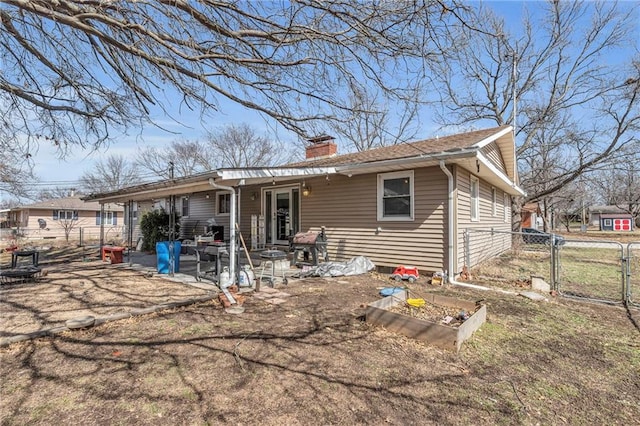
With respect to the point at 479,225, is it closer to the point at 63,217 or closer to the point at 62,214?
the point at 63,217

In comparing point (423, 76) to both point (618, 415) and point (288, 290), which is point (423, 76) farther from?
point (288, 290)

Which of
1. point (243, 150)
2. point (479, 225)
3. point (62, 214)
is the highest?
point (243, 150)

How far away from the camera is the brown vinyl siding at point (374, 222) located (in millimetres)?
7250

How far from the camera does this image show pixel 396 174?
7863mm

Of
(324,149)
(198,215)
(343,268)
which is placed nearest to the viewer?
(343,268)

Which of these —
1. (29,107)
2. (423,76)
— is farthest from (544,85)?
(29,107)

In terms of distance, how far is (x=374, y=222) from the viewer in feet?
27.0

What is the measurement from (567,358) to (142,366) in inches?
168

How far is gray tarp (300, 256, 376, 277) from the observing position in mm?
7566

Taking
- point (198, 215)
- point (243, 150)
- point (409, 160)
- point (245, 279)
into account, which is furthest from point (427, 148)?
point (243, 150)

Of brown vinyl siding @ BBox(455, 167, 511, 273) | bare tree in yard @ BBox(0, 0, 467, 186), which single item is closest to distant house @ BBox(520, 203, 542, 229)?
brown vinyl siding @ BBox(455, 167, 511, 273)

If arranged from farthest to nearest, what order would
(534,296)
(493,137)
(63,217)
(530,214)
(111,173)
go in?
(111,173) → (530,214) → (63,217) → (493,137) → (534,296)

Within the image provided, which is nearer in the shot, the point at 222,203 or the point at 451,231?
the point at 451,231

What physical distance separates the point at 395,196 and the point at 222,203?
724cm
